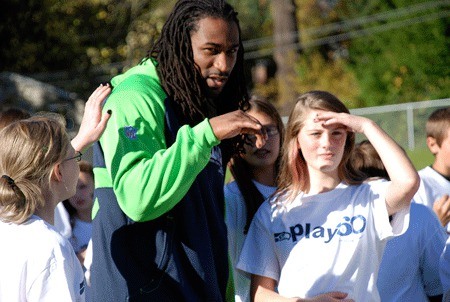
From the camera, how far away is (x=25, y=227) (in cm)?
318

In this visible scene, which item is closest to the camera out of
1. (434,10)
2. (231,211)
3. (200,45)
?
(200,45)

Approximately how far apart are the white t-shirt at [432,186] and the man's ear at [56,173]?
3030 millimetres

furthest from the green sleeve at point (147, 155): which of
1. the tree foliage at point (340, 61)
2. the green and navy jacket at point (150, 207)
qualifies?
the tree foliage at point (340, 61)

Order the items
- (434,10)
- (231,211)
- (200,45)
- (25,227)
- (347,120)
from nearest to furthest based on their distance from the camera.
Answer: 1. (25,227)
2. (200,45)
3. (347,120)
4. (231,211)
5. (434,10)

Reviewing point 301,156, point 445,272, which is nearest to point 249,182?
point 301,156

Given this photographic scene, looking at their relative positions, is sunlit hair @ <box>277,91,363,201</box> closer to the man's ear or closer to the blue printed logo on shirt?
the blue printed logo on shirt

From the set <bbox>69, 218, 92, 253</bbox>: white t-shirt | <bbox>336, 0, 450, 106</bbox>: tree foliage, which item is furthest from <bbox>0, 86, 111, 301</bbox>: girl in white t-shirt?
<bbox>336, 0, 450, 106</bbox>: tree foliage

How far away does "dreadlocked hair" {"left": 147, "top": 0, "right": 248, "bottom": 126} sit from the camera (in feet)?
11.3

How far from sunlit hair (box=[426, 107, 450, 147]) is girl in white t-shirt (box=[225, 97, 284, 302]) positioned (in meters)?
1.63

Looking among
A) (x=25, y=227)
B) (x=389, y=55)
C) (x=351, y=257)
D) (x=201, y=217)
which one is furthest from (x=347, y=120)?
(x=389, y=55)

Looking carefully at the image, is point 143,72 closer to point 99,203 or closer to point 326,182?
point 99,203

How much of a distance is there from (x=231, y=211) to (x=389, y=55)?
26127 millimetres

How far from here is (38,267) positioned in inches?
120

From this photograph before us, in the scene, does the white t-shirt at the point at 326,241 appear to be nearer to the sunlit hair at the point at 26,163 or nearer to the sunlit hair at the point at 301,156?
the sunlit hair at the point at 301,156
